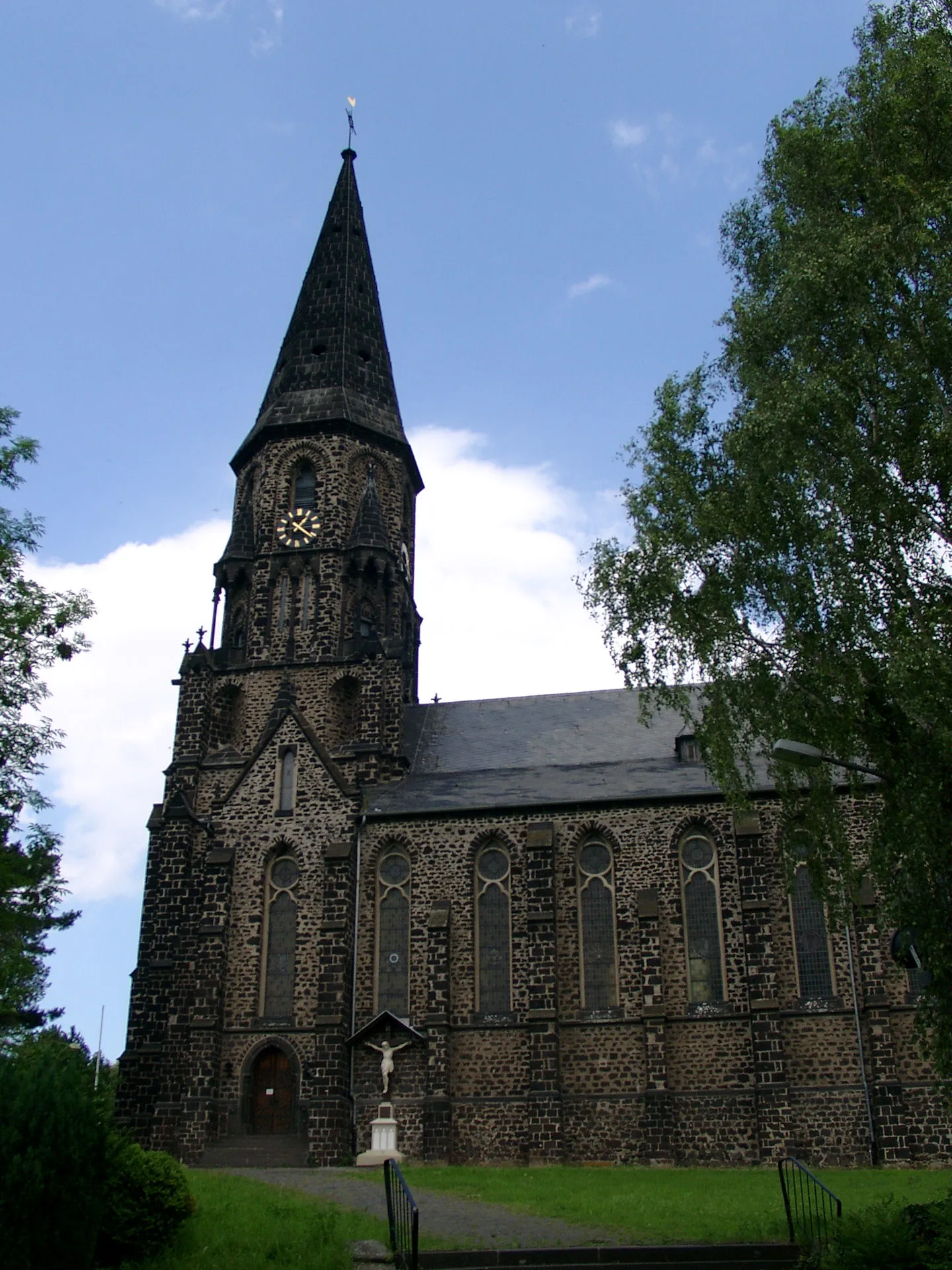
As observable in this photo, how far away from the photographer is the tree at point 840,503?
51.0ft

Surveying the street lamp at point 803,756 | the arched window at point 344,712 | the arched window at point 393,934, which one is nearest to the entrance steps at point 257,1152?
the arched window at point 393,934

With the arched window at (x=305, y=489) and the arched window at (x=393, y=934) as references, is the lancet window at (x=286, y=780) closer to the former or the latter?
the arched window at (x=393, y=934)

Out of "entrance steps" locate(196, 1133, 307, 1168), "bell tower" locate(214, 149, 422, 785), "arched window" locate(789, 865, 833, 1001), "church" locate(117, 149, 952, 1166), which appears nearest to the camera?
"church" locate(117, 149, 952, 1166)

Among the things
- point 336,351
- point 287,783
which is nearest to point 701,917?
point 287,783

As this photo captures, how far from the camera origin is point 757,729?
57.3ft

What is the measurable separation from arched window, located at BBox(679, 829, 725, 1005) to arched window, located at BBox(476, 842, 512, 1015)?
4180 mm

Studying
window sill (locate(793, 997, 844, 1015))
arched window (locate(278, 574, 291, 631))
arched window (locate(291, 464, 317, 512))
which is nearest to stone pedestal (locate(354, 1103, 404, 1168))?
window sill (locate(793, 997, 844, 1015))

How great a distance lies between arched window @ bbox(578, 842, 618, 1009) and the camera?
→ 2753 cm

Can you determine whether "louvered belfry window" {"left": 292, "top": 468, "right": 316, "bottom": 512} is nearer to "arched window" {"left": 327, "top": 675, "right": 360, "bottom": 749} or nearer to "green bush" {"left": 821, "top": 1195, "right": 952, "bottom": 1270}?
"arched window" {"left": 327, "top": 675, "right": 360, "bottom": 749}

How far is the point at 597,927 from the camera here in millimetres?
28125

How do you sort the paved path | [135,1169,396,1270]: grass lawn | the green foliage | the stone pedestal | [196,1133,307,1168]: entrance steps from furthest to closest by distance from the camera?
1. [196,1133,307,1168]: entrance steps
2. the stone pedestal
3. the paved path
4. [135,1169,396,1270]: grass lawn
5. the green foliage

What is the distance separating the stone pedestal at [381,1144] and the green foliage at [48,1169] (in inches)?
583

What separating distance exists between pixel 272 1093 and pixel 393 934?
14.8 ft

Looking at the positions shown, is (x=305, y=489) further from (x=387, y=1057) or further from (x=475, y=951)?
(x=387, y=1057)
